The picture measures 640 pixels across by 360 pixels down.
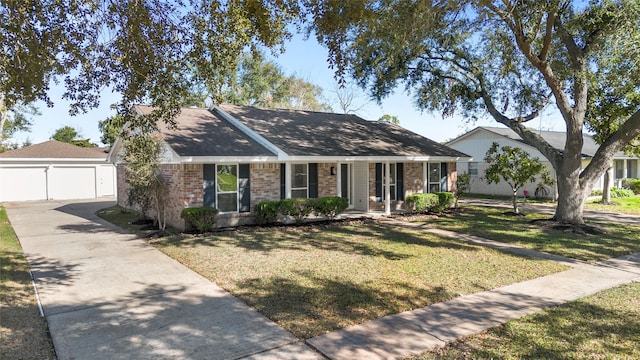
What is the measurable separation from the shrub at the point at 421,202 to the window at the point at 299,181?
4407 millimetres

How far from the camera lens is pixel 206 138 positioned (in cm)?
1412

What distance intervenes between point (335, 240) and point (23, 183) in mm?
22424

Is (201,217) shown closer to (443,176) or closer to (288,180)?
(288,180)

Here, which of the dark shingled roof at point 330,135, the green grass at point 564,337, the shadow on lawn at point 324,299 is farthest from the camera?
the dark shingled roof at point 330,135

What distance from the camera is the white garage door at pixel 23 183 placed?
947 inches

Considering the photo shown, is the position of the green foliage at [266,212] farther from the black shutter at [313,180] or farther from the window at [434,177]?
the window at [434,177]

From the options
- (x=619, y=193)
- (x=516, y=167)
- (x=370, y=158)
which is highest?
(x=370, y=158)

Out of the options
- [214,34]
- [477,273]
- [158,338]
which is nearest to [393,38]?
[214,34]

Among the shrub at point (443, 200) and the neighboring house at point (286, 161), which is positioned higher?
the neighboring house at point (286, 161)

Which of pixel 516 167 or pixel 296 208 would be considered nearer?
pixel 296 208

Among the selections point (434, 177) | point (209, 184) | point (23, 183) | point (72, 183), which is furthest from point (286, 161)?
point (23, 183)

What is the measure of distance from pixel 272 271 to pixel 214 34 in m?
4.65

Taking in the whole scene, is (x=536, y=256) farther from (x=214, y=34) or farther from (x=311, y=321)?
(x=214, y=34)

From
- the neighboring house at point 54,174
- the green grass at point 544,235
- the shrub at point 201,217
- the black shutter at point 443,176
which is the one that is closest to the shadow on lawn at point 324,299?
the shrub at point 201,217
